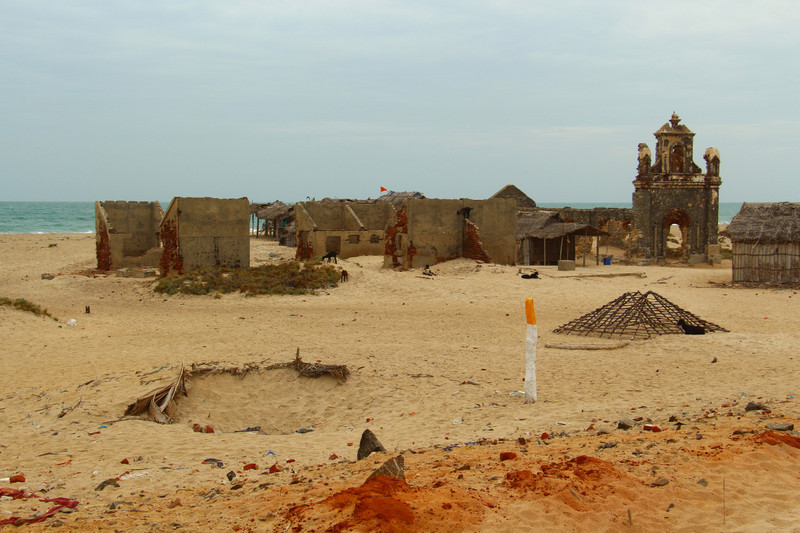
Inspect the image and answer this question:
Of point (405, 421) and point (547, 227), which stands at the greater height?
point (547, 227)

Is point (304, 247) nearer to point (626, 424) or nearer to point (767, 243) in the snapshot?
point (767, 243)

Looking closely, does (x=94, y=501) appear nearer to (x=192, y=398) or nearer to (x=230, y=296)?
(x=192, y=398)

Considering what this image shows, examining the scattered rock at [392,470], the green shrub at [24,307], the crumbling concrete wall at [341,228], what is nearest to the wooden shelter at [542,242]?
the crumbling concrete wall at [341,228]

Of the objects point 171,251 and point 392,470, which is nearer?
point 392,470

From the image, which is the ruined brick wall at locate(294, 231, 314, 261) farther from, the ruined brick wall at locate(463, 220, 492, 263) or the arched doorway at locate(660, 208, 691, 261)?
the arched doorway at locate(660, 208, 691, 261)

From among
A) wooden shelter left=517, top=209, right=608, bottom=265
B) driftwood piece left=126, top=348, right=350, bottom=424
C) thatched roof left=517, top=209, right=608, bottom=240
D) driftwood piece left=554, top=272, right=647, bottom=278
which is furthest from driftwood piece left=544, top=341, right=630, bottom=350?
wooden shelter left=517, top=209, right=608, bottom=265

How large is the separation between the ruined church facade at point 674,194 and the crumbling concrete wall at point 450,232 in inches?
371

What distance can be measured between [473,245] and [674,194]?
41.4 feet

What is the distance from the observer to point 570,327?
13555 mm

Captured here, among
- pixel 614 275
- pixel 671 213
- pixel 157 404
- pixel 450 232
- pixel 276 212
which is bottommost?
pixel 157 404

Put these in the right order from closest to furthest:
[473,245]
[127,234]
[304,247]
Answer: [473,245]
[127,234]
[304,247]

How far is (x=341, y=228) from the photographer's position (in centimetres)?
3138

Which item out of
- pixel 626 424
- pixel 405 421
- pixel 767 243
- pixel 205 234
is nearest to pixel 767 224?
pixel 767 243

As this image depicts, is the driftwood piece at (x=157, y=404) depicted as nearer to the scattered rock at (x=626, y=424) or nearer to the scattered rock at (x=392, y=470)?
the scattered rock at (x=392, y=470)
